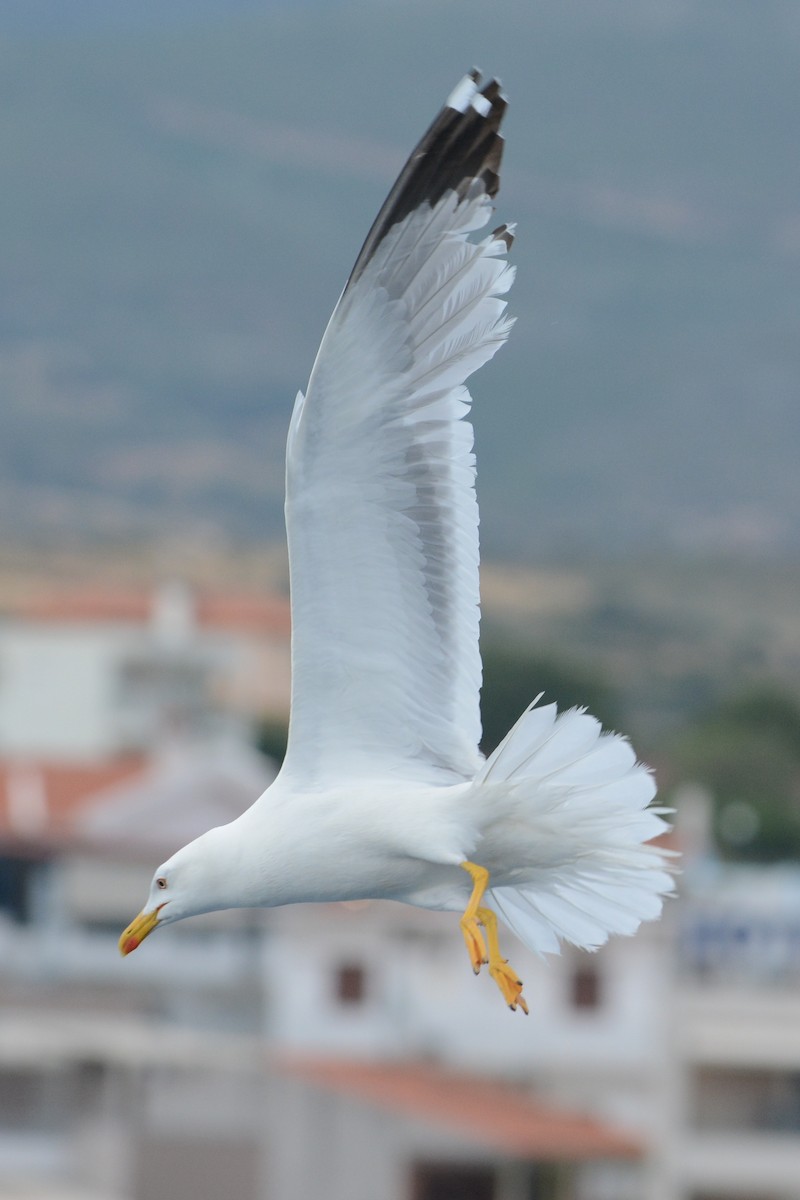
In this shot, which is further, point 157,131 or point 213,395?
point 157,131

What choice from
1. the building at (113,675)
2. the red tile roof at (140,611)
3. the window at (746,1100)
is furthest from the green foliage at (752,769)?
the window at (746,1100)

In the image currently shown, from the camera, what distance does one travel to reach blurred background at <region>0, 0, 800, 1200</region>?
31.0 m

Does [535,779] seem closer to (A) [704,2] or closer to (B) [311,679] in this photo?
(B) [311,679]

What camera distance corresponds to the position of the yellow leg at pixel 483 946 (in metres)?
5.72

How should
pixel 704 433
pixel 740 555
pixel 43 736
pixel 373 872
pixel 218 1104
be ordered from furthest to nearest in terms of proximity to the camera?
pixel 704 433
pixel 740 555
pixel 43 736
pixel 218 1104
pixel 373 872

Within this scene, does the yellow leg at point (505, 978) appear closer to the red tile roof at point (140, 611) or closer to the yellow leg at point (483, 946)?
the yellow leg at point (483, 946)

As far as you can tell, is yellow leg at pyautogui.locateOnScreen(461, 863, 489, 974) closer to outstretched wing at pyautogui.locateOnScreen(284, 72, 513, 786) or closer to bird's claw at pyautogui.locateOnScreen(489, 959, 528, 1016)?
bird's claw at pyautogui.locateOnScreen(489, 959, 528, 1016)

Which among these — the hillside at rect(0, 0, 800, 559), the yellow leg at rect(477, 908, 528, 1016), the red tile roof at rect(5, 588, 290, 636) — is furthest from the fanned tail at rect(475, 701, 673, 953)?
the hillside at rect(0, 0, 800, 559)

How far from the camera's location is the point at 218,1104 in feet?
95.3

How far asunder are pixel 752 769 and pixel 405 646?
220ft

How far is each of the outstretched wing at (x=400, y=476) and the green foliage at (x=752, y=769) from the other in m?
58.0

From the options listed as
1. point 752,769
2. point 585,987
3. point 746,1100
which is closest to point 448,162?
point 746,1100

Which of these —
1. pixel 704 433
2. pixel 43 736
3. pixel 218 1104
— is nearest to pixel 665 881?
pixel 218 1104

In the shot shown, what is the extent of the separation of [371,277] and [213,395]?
136 metres
